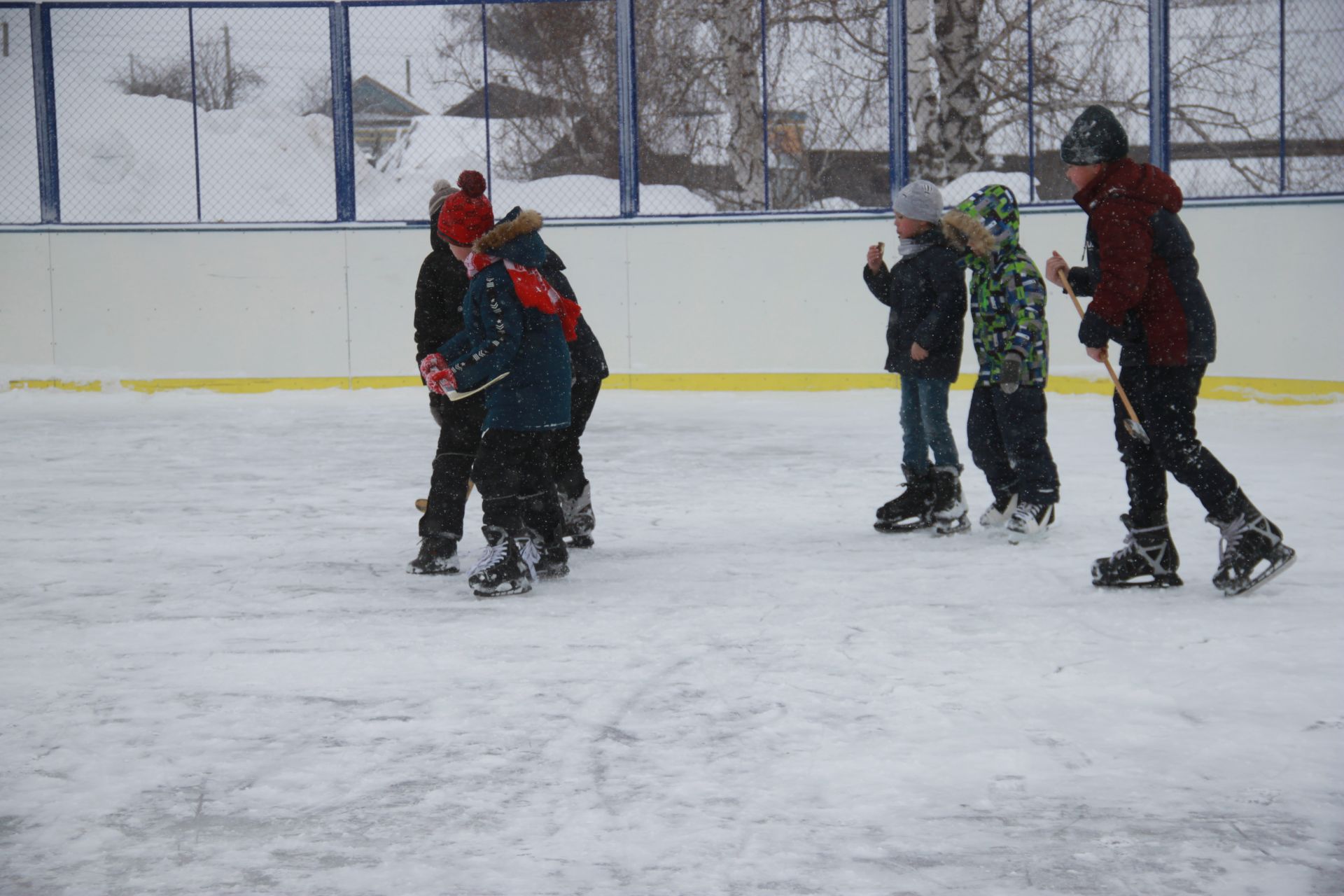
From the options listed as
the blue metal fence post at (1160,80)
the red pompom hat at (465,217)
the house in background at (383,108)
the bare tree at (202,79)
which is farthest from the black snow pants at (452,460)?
the bare tree at (202,79)

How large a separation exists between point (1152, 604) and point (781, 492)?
2.38 metres

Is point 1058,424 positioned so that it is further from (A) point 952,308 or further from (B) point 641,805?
(B) point 641,805

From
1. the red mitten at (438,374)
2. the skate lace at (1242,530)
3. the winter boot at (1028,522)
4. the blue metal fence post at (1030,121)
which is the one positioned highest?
the blue metal fence post at (1030,121)

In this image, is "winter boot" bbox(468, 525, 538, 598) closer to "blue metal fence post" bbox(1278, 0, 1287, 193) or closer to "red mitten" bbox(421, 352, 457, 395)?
"red mitten" bbox(421, 352, 457, 395)

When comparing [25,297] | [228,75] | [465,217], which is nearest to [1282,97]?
[465,217]

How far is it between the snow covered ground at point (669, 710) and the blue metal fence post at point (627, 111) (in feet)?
16.9

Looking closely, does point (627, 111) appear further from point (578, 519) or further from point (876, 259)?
point (578, 519)

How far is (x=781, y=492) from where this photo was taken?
643cm

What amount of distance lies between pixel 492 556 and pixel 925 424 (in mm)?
1764

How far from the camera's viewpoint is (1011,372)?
5.02 m

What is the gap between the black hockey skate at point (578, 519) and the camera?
5270 millimetres

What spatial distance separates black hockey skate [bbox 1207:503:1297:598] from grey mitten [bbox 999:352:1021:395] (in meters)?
0.97

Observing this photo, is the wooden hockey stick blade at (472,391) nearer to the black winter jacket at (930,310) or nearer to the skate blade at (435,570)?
the skate blade at (435,570)

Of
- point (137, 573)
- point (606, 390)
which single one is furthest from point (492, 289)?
point (606, 390)
